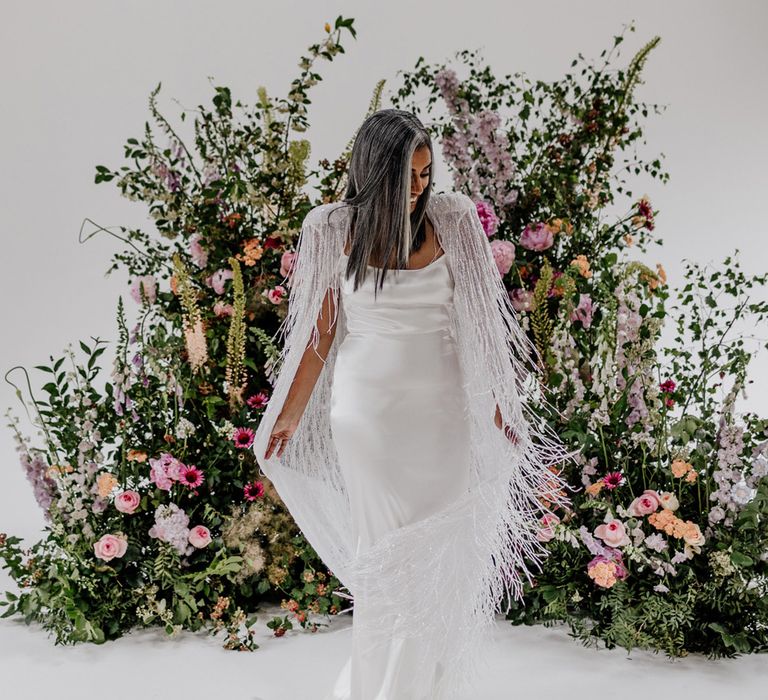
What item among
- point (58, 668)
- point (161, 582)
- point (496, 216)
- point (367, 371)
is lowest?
point (58, 668)

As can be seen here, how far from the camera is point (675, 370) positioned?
445 centimetres

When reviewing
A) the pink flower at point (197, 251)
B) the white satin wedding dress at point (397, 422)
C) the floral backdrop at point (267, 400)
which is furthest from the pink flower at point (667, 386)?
the pink flower at point (197, 251)

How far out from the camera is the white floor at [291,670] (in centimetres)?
382

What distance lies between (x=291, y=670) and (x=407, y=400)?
1.55 meters

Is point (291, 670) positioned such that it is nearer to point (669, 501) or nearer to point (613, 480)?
point (613, 480)

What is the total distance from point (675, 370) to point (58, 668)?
3016 mm

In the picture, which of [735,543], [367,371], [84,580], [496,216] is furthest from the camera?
[496,216]

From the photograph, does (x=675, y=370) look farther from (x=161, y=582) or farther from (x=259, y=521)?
(x=161, y=582)

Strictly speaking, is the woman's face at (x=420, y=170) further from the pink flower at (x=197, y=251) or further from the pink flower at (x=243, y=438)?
the pink flower at (x=197, y=251)

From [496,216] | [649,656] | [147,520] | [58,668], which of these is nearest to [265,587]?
[147,520]

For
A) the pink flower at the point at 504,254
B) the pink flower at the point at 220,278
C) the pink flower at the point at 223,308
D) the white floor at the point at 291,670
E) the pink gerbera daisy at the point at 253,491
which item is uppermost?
the pink flower at the point at 504,254

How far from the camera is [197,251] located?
15.4ft

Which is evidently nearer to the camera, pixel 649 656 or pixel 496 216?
pixel 649 656

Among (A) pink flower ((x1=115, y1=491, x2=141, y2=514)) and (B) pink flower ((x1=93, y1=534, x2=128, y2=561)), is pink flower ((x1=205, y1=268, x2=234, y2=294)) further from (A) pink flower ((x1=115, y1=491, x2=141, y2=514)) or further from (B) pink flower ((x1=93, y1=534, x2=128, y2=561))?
(B) pink flower ((x1=93, y1=534, x2=128, y2=561))
